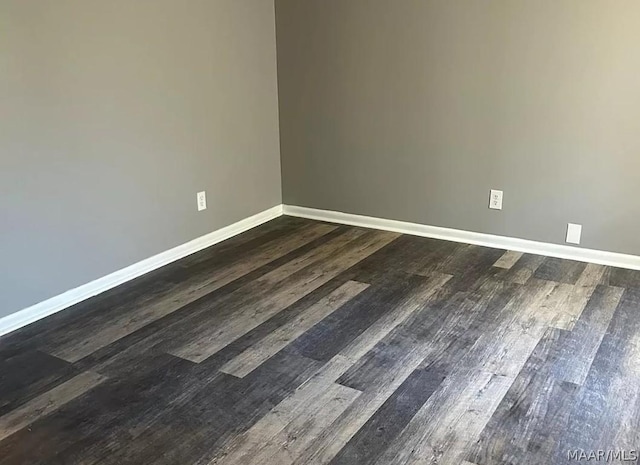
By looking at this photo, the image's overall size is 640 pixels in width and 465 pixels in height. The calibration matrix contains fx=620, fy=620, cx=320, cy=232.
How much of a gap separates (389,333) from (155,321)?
3.68ft

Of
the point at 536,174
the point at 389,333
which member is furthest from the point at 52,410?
the point at 536,174

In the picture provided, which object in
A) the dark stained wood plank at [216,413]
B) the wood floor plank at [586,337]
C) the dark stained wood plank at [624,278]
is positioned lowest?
the dark stained wood plank at [216,413]

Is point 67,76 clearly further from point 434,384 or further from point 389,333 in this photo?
point 434,384

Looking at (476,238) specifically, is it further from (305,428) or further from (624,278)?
(305,428)

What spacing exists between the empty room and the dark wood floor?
0.04ft

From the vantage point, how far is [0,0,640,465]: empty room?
7.30 ft

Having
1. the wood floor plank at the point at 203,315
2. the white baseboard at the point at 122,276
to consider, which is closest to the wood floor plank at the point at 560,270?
the wood floor plank at the point at 203,315

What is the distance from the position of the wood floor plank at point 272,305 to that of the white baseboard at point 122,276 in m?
0.78

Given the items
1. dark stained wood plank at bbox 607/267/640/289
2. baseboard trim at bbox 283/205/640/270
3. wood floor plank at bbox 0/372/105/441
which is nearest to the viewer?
wood floor plank at bbox 0/372/105/441

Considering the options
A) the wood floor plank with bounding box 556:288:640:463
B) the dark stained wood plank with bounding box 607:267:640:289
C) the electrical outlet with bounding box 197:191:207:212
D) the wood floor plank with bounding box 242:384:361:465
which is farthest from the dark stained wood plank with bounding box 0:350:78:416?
the dark stained wood plank with bounding box 607:267:640:289

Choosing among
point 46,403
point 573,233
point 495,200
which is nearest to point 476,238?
point 495,200

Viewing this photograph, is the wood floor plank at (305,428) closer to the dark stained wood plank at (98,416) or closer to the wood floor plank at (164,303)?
the dark stained wood plank at (98,416)

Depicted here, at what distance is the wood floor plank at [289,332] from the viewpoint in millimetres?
2580

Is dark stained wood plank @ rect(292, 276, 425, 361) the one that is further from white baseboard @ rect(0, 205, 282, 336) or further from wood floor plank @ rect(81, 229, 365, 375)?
white baseboard @ rect(0, 205, 282, 336)
